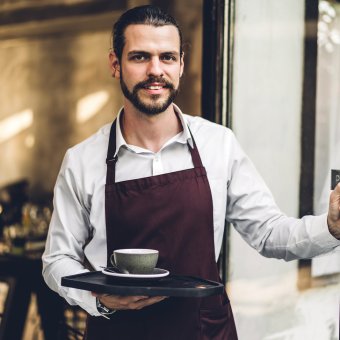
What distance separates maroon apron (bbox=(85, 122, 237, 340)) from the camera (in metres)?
1.84

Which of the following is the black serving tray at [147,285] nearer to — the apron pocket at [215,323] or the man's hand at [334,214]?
the apron pocket at [215,323]

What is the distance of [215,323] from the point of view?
6.17 feet

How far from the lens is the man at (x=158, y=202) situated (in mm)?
1833

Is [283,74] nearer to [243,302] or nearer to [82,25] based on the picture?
[243,302]

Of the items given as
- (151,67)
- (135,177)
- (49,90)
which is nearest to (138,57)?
(151,67)

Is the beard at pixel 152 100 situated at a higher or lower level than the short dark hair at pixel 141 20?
lower

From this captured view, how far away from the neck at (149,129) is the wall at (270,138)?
811 millimetres

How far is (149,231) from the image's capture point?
6.05 ft

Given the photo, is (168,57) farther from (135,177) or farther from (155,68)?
(135,177)

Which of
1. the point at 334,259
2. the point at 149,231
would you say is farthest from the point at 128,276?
the point at 334,259

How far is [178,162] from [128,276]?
→ 51cm

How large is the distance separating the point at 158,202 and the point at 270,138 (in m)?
1.08

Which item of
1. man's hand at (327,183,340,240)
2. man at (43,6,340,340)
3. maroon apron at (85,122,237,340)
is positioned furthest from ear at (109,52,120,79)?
man's hand at (327,183,340,240)

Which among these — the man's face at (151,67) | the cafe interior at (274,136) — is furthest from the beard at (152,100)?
the cafe interior at (274,136)
